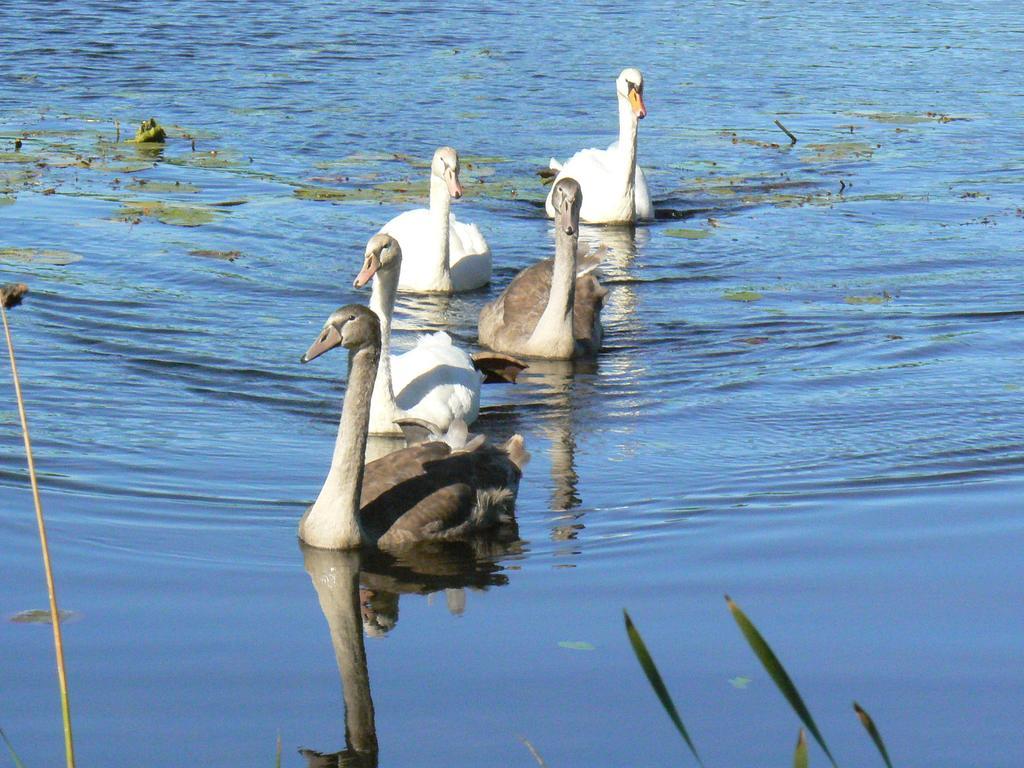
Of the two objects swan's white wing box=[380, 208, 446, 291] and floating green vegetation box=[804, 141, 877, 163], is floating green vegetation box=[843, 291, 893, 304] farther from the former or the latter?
floating green vegetation box=[804, 141, 877, 163]

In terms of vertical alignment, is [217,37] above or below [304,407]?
above

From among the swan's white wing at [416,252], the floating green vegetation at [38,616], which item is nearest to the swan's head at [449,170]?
the swan's white wing at [416,252]

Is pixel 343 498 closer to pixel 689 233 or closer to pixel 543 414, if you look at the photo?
pixel 543 414

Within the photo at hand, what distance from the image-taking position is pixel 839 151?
733 inches

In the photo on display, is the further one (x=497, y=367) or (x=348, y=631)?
(x=497, y=367)

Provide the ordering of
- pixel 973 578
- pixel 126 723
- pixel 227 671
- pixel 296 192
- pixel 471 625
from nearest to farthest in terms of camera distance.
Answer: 1. pixel 126 723
2. pixel 227 671
3. pixel 471 625
4. pixel 973 578
5. pixel 296 192

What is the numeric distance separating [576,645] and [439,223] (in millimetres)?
7317

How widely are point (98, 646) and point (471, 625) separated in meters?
1.40

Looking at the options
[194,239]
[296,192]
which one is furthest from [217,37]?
A: [194,239]

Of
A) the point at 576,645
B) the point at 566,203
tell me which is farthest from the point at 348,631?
the point at 566,203

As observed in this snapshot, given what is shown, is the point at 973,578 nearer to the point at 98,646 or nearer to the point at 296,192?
the point at 98,646

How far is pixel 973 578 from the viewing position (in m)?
7.31

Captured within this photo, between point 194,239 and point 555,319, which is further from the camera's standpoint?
point 194,239

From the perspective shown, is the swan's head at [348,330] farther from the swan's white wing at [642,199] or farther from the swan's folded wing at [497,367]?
the swan's white wing at [642,199]
